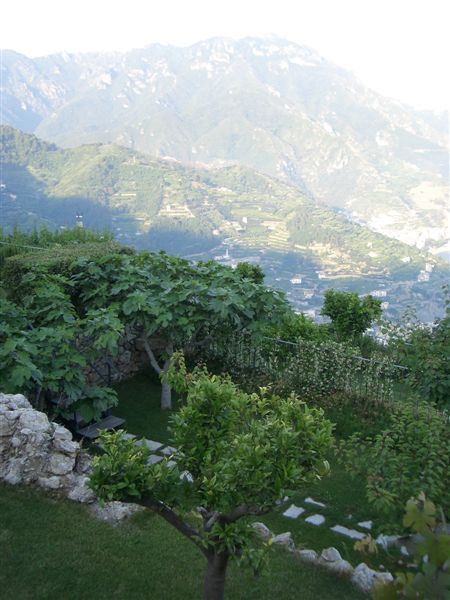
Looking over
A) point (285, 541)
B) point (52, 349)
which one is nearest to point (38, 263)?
point (52, 349)

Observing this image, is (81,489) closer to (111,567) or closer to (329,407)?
(111,567)

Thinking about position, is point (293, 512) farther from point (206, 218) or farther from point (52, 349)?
point (206, 218)

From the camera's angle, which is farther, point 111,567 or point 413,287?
point 413,287

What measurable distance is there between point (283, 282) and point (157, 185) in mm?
59155

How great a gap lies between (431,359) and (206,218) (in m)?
112

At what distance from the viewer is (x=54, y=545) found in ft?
15.0

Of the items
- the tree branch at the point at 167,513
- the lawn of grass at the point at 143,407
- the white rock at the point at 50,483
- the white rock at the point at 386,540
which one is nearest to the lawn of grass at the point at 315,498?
the lawn of grass at the point at 143,407

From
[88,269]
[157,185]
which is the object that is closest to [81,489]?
[88,269]

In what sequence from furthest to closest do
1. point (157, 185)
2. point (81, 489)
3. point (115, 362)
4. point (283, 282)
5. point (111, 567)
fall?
point (157, 185)
point (283, 282)
point (115, 362)
point (81, 489)
point (111, 567)

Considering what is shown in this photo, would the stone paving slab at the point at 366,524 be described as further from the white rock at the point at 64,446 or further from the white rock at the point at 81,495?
the white rock at the point at 64,446

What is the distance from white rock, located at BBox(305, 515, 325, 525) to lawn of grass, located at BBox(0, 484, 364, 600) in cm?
91

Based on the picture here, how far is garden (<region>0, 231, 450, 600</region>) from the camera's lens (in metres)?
3.34

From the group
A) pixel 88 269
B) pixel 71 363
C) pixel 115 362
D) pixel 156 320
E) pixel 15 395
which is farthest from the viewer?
pixel 115 362

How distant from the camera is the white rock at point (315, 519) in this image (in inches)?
224
